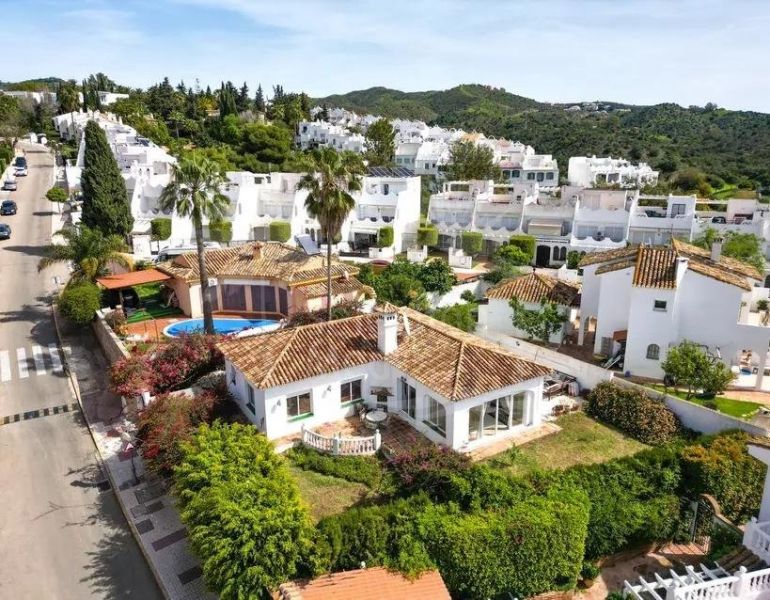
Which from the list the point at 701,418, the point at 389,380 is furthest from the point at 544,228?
the point at 389,380

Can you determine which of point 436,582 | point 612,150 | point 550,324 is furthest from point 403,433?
point 612,150

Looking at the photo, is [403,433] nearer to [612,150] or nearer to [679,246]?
[679,246]

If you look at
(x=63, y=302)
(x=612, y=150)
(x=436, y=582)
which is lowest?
(x=436, y=582)

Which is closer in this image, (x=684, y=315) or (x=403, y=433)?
(x=403, y=433)

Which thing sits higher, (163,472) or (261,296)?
(261,296)

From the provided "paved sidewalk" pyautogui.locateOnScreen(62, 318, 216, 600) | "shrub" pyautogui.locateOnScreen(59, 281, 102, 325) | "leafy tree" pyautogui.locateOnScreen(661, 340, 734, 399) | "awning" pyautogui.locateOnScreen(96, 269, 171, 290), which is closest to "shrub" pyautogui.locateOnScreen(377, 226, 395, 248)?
"awning" pyautogui.locateOnScreen(96, 269, 171, 290)

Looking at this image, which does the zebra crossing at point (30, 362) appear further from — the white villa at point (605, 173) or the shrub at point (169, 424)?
the white villa at point (605, 173)

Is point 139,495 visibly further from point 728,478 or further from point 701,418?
point 701,418
